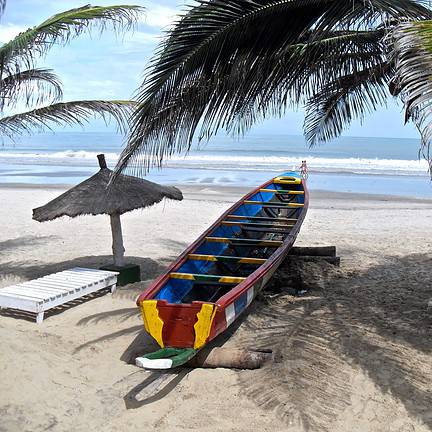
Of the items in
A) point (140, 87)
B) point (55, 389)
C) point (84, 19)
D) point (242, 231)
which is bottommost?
point (55, 389)

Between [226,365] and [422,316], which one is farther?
[422,316]

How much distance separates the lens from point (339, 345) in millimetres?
5148

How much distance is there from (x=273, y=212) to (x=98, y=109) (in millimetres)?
3231

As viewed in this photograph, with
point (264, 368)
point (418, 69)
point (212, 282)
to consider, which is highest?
point (418, 69)

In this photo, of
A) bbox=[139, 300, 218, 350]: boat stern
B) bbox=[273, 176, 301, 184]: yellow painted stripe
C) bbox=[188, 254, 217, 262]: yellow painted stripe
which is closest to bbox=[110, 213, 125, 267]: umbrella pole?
bbox=[188, 254, 217, 262]: yellow painted stripe

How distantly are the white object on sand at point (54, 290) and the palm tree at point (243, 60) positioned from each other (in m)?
1.90

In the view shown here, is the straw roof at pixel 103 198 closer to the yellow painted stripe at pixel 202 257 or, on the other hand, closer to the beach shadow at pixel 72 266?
the beach shadow at pixel 72 266

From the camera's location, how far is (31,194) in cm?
1809

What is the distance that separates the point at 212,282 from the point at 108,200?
2.29 m

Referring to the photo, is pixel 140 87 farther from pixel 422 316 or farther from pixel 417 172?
pixel 417 172

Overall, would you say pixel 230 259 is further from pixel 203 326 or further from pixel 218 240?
pixel 203 326

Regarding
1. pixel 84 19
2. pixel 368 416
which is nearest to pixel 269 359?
pixel 368 416

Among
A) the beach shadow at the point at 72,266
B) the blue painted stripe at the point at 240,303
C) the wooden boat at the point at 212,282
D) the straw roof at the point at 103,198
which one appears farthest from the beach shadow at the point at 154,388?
the beach shadow at the point at 72,266

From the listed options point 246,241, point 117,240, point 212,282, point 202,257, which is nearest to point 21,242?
point 117,240
